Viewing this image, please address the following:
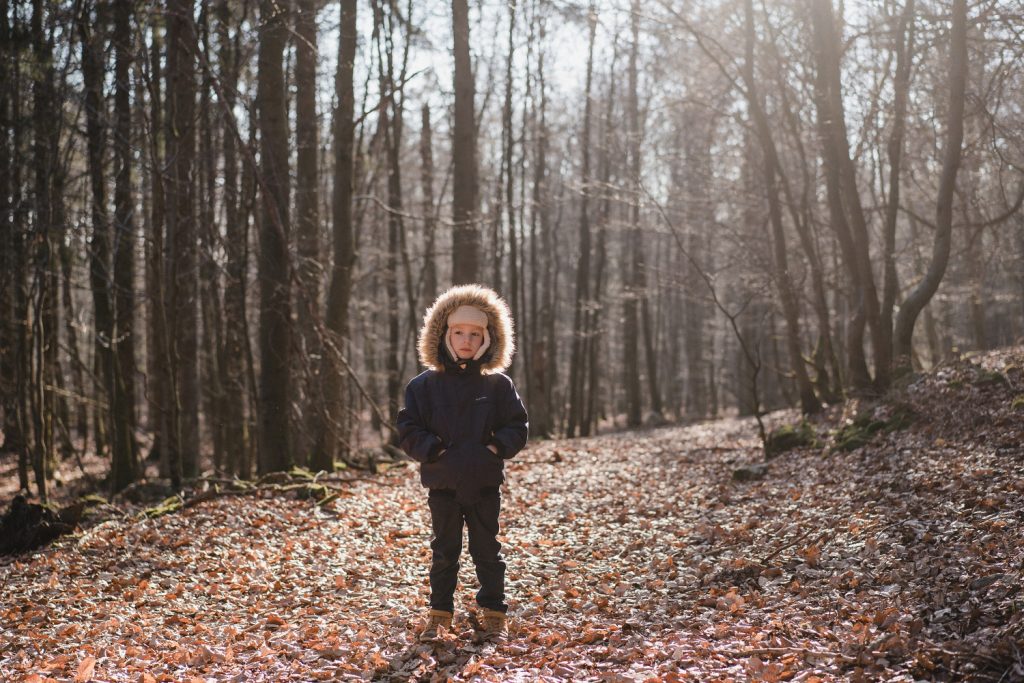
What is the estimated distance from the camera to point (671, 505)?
27.5 feet

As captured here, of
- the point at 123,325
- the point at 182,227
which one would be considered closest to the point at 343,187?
the point at 182,227

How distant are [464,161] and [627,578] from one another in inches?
271

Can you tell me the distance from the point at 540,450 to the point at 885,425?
602 centimetres

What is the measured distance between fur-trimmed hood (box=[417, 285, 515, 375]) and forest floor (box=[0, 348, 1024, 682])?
5.46 ft

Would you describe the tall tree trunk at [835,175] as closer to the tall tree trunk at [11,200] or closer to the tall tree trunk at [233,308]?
the tall tree trunk at [233,308]

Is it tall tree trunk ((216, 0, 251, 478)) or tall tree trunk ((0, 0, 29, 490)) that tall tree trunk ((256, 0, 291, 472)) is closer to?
tall tree trunk ((216, 0, 251, 478))

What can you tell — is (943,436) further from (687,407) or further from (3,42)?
(687,407)

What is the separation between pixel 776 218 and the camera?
494 inches

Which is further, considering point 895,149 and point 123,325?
point 895,149

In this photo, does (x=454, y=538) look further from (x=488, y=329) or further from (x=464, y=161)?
(x=464, y=161)

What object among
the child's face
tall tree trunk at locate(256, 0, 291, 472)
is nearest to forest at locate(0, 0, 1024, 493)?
tall tree trunk at locate(256, 0, 291, 472)

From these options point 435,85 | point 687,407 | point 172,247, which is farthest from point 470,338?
point 687,407

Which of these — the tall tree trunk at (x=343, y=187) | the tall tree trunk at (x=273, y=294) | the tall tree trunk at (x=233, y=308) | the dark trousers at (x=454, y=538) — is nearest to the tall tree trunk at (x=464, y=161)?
the tall tree trunk at (x=343, y=187)

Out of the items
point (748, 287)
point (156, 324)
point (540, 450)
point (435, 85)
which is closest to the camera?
point (156, 324)
